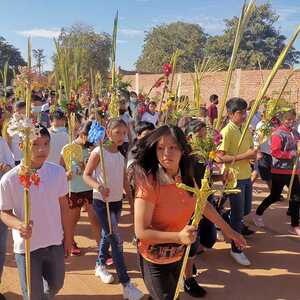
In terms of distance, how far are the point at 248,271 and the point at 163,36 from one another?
5635cm

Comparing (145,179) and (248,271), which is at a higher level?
(145,179)

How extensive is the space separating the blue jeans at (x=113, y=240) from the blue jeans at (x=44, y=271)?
92 cm

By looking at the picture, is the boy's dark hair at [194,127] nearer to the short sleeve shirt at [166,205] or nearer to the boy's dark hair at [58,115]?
the short sleeve shirt at [166,205]

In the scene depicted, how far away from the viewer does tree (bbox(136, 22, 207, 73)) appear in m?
53.5

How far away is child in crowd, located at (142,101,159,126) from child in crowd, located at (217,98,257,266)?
12.8 ft

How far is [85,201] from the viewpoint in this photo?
470 centimetres

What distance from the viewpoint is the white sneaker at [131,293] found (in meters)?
3.76

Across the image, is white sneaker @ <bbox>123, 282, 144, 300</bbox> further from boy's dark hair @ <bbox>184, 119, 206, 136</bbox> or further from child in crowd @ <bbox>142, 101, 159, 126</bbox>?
child in crowd @ <bbox>142, 101, 159, 126</bbox>

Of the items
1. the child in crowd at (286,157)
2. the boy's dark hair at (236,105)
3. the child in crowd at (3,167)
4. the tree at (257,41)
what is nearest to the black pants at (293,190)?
the child in crowd at (286,157)

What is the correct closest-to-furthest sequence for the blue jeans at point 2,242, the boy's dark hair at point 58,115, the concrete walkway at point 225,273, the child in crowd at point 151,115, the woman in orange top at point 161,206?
the woman in orange top at point 161,206
the blue jeans at point 2,242
the concrete walkway at point 225,273
the boy's dark hair at point 58,115
the child in crowd at point 151,115

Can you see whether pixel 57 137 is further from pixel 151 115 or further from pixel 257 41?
pixel 257 41

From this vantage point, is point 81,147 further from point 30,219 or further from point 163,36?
point 163,36

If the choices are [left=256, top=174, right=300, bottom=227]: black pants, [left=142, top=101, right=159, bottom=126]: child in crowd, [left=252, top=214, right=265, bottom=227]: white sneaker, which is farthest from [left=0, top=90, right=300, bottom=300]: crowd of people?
[left=142, top=101, right=159, bottom=126]: child in crowd

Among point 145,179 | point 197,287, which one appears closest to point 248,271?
point 197,287
